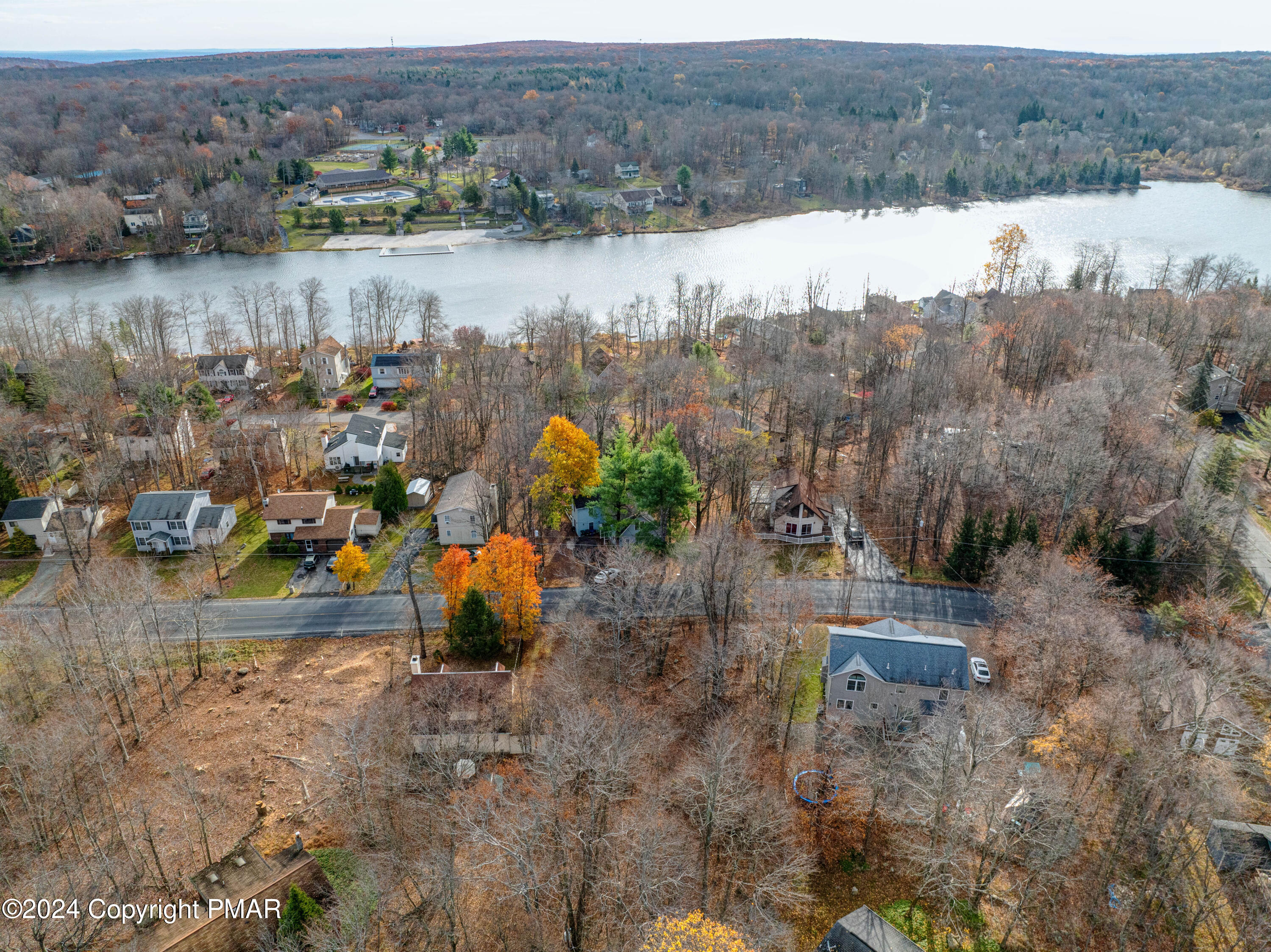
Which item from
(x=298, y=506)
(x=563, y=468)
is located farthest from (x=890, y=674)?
(x=298, y=506)

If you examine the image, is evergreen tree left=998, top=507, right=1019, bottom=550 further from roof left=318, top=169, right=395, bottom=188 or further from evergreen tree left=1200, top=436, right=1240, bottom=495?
roof left=318, top=169, right=395, bottom=188

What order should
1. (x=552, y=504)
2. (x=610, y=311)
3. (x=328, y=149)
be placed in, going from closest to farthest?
(x=552, y=504) < (x=610, y=311) < (x=328, y=149)

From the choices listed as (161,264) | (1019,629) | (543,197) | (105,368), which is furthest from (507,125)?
(1019,629)

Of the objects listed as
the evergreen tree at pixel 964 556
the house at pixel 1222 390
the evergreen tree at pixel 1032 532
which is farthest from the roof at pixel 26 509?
the house at pixel 1222 390

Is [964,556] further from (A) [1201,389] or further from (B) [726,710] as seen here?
(A) [1201,389]

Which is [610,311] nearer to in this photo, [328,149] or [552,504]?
[552,504]

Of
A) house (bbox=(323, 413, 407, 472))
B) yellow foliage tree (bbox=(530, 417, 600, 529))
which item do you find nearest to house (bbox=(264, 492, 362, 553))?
house (bbox=(323, 413, 407, 472))
